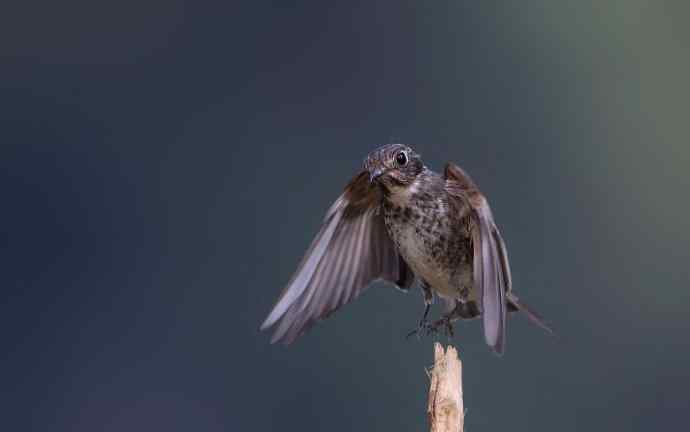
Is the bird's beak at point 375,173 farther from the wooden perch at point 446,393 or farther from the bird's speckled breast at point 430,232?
the wooden perch at point 446,393

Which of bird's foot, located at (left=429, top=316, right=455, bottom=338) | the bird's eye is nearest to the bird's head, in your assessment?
the bird's eye

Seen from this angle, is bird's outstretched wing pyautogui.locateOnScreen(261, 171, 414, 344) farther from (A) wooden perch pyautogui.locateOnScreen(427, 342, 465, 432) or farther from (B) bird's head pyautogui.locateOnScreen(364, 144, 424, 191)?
(A) wooden perch pyautogui.locateOnScreen(427, 342, 465, 432)

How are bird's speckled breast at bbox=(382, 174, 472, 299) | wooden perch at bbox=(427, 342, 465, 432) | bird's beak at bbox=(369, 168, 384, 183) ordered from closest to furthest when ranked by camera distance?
1. wooden perch at bbox=(427, 342, 465, 432)
2. bird's beak at bbox=(369, 168, 384, 183)
3. bird's speckled breast at bbox=(382, 174, 472, 299)

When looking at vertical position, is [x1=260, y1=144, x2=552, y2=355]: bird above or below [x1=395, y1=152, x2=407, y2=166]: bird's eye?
below

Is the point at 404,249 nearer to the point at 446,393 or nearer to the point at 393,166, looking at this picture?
the point at 393,166

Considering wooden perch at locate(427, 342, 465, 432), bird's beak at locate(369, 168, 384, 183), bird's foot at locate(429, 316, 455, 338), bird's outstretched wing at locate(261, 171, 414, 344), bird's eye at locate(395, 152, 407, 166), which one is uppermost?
bird's eye at locate(395, 152, 407, 166)

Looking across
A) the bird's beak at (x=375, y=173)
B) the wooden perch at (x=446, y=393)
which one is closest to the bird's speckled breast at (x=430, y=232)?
the bird's beak at (x=375, y=173)
